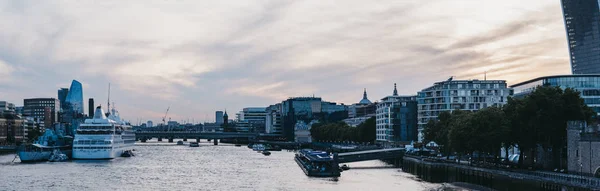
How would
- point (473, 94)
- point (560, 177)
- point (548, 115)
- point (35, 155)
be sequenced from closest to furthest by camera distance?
1. point (560, 177)
2. point (548, 115)
3. point (35, 155)
4. point (473, 94)

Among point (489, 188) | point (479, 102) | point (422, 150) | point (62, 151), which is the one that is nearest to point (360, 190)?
point (489, 188)

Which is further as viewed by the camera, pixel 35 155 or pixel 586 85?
pixel 35 155

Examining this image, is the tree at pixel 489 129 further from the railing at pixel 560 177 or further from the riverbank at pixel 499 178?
the riverbank at pixel 499 178

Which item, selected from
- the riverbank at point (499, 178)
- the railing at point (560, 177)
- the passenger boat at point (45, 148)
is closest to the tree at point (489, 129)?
the railing at point (560, 177)

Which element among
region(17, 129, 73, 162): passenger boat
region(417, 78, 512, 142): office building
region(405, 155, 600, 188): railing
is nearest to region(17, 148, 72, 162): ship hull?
region(17, 129, 73, 162): passenger boat

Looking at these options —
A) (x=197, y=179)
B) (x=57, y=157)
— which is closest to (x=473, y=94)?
(x=197, y=179)

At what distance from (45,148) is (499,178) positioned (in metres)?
124

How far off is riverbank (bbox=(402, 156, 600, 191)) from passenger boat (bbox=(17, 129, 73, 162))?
92877mm

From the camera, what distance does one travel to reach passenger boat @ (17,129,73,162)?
16975cm

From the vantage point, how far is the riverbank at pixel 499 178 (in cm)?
8295

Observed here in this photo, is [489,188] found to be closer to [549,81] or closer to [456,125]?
[456,125]

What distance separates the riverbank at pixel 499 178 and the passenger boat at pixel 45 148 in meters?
92.9

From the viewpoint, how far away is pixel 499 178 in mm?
102125

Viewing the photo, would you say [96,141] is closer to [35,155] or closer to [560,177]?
[35,155]
